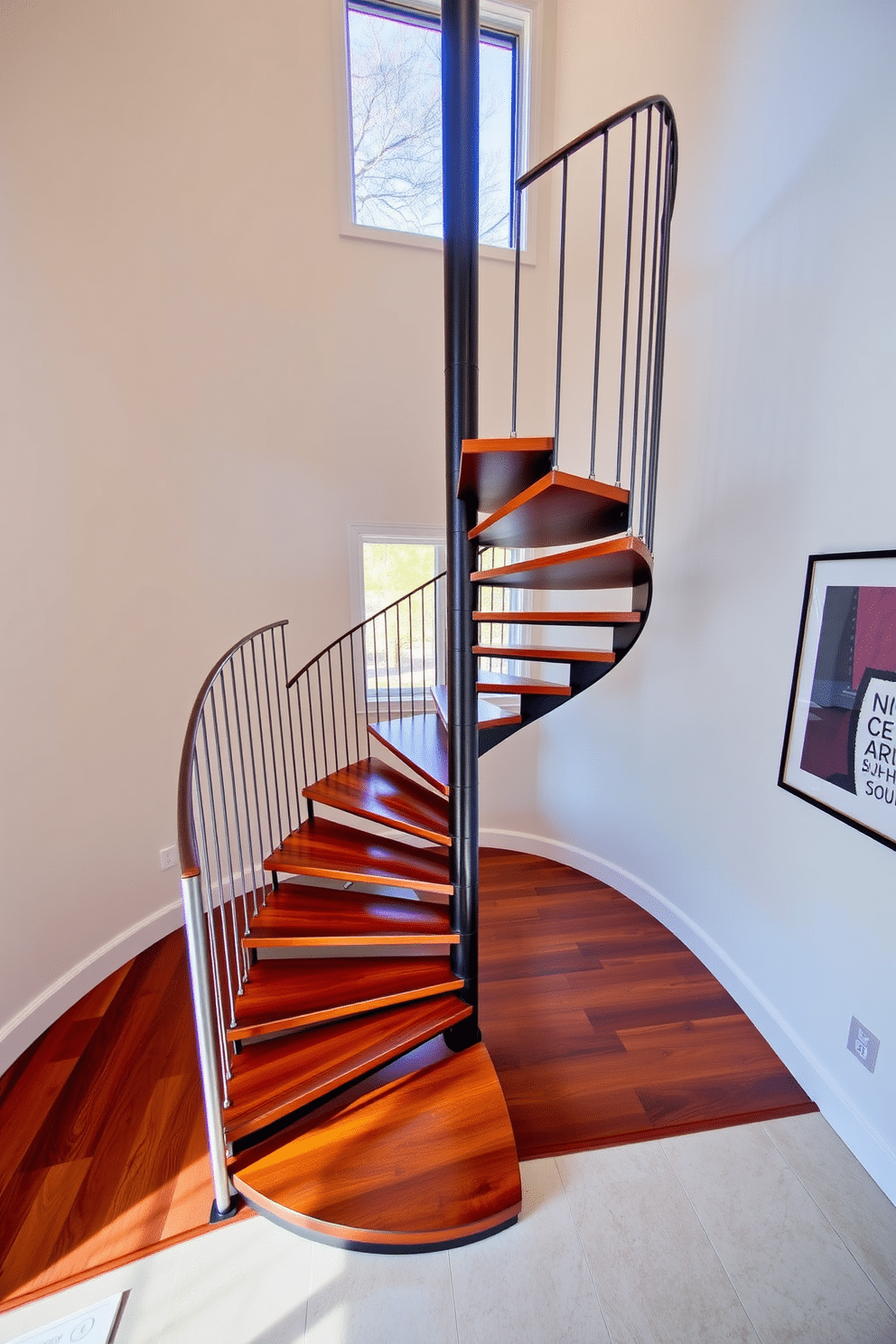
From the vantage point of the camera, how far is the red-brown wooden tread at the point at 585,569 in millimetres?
1436

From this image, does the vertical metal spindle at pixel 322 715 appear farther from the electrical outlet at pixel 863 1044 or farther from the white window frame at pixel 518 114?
the electrical outlet at pixel 863 1044

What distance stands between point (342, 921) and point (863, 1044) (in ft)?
5.80

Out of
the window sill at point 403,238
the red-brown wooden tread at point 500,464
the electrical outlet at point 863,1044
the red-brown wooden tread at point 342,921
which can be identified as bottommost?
the electrical outlet at point 863,1044

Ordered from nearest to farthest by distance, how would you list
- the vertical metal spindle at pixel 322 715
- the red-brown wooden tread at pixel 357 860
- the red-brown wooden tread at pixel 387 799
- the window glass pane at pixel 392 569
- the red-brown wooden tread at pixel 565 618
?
the red-brown wooden tread at pixel 565 618 → the red-brown wooden tread at pixel 357 860 → the red-brown wooden tread at pixel 387 799 → the vertical metal spindle at pixel 322 715 → the window glass pane at pixel 392 569

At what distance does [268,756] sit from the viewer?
2.88m

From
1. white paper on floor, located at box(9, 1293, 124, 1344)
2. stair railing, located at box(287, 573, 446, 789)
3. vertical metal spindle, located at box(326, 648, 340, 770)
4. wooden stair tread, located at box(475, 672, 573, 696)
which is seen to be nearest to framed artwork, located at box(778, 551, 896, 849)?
wooden stair tread, located at box(475, 672, 573, 696)

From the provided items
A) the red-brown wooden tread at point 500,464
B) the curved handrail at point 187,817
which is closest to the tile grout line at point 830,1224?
the curved handrail at point 187,817

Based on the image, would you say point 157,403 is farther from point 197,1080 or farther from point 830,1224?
point 830,1224

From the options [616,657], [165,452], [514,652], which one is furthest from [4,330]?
[616,657]

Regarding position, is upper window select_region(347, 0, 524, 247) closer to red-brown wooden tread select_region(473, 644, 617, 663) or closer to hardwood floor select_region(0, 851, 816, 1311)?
red-brown wooden tread select_region(473, 644, 617, 663)

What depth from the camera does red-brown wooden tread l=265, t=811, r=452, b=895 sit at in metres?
1.94

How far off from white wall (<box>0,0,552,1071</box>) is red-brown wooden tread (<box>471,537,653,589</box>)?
1368 mm

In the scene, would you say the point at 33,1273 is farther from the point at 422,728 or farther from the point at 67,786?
the point at 422,728

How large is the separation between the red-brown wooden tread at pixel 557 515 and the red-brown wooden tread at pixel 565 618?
0.27 metres
